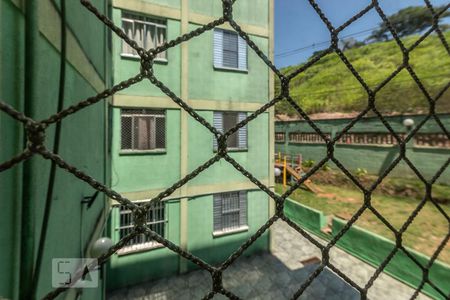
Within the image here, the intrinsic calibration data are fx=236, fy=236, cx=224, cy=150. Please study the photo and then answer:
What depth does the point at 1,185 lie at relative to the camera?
649 mm

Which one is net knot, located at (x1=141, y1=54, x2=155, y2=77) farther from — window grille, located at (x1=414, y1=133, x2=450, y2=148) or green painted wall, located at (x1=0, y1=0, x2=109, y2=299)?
window grille, located at (x1=414, y1=133, x2=450, y2=148)

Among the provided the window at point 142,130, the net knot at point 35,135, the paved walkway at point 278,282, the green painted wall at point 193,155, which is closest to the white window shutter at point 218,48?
the green painted wall at point 193,155

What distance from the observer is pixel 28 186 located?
2.50 feet

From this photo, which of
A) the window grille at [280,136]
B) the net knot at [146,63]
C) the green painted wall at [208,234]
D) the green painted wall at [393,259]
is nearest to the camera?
the net knot at [146,63]

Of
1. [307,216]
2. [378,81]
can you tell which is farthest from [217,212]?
[378,81]

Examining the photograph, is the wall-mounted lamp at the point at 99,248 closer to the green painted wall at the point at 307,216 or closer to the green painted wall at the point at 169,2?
the green painted wall at the point at 169,2

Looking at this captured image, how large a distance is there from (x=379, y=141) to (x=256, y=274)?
7.69 m

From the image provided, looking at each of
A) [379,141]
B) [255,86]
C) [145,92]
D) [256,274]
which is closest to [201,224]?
[256,274]

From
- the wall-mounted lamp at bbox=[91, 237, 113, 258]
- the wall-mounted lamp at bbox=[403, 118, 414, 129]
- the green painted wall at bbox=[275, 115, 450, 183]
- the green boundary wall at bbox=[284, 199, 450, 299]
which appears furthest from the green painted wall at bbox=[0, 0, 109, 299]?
the wall-mounted lamp at bbox=[403, 118, 414, 129]

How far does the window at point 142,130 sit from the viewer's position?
446cm

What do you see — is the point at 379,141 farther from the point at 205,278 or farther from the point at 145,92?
the point at 145,92

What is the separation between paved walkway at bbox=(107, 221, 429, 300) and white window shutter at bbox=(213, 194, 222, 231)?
0.94m

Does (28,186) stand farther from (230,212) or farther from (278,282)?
(278,282)

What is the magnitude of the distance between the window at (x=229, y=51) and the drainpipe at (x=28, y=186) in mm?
4628
